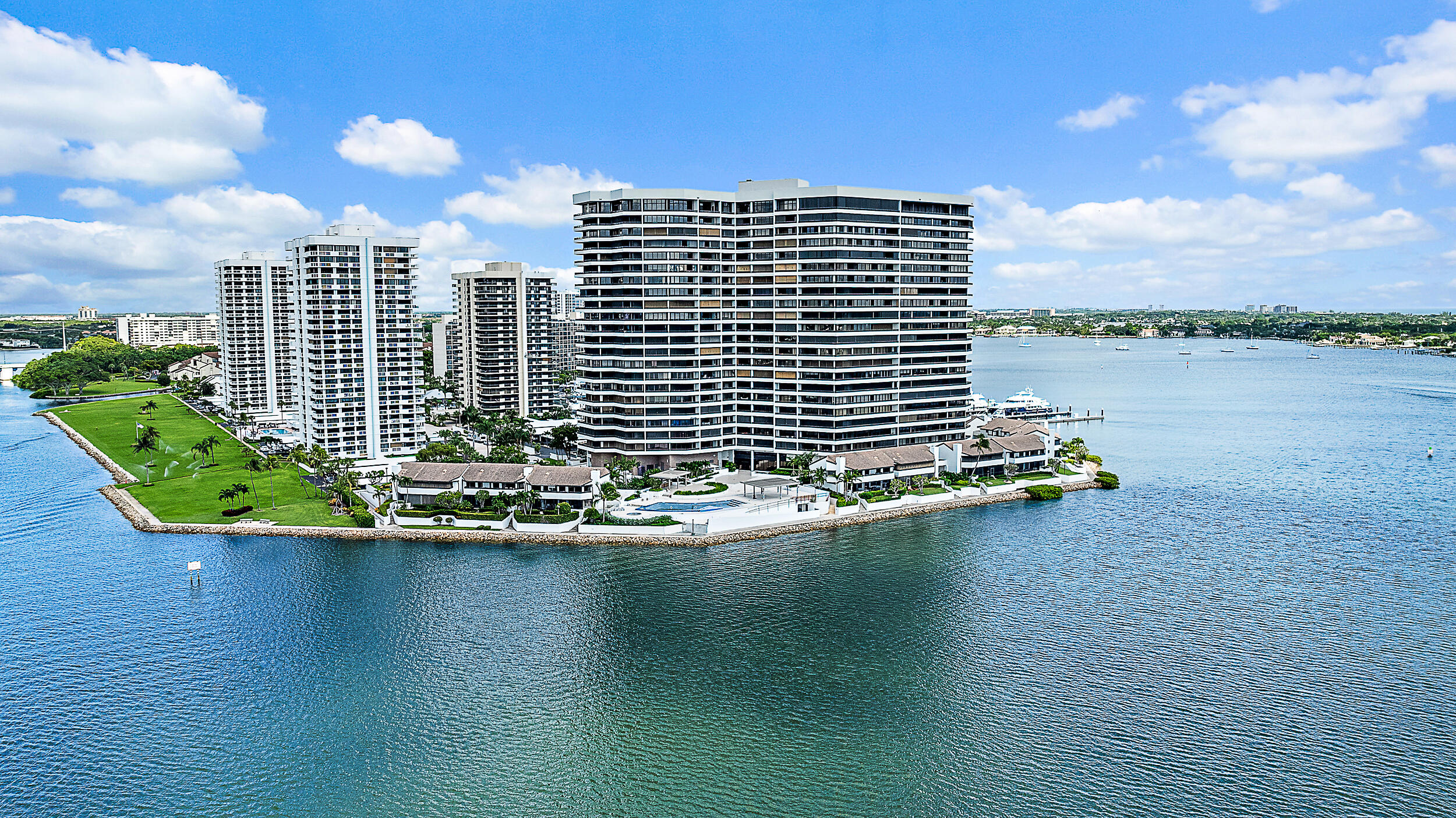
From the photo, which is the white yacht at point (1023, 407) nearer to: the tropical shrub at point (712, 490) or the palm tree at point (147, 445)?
the tropical shrub at point (712, 490)

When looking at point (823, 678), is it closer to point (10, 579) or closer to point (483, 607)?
point (483, 607)

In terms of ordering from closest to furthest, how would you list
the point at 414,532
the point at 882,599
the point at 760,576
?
the point at 882,599 < the point at 760,576 < the point at 414,532

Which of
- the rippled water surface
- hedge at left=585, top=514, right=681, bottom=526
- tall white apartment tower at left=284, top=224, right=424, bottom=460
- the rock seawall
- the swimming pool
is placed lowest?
the rippled water surface

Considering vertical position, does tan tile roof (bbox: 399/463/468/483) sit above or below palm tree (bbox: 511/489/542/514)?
above

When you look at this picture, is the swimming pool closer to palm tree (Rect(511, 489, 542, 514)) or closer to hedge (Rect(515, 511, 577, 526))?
Result: hedge (Rect(515, 511, 577, 526))

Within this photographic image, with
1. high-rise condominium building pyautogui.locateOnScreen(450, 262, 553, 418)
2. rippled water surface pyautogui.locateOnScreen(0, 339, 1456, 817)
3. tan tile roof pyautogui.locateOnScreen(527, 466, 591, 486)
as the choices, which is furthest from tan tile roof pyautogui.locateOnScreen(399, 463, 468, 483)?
high-rise condominium building pyautogui.locateOnScreen(450, 262, 553, 418)

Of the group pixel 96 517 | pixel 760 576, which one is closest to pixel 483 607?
pixel 760 576

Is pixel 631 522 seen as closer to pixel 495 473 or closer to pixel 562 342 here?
pixel 495 473

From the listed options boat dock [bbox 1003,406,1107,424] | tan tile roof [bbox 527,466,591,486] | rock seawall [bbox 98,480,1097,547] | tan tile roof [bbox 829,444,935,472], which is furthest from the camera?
boat dock [bbox 1003,406,1107,424]
